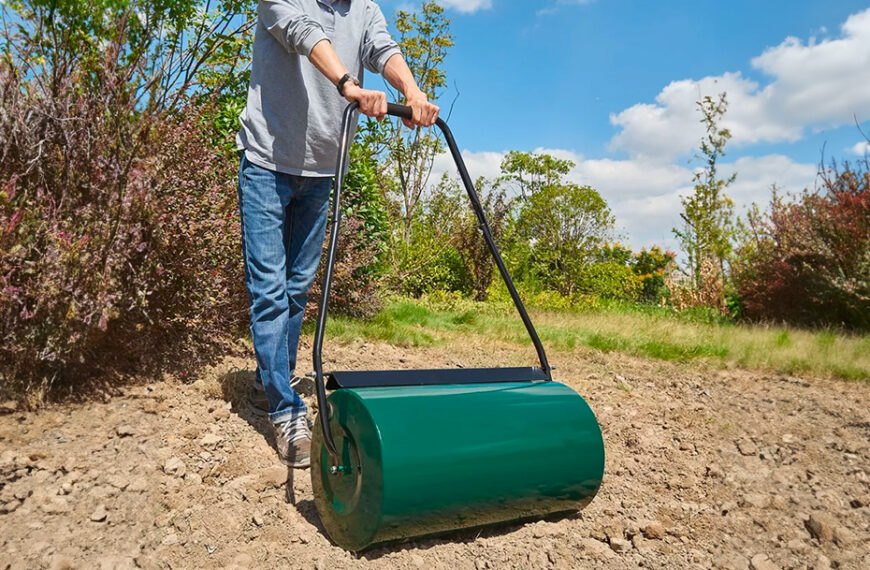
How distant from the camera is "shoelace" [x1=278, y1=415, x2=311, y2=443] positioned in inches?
104

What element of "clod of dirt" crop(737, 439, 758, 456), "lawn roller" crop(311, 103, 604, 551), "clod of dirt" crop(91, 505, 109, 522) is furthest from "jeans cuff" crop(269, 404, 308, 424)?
"clod of dirt" crop(737, 439, 758, 456)

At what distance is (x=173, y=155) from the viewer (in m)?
3.61

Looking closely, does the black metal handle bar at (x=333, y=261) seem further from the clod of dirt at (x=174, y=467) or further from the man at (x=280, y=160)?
the clod of dirt at (x=174, y=467)

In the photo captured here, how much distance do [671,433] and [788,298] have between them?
18.6ft

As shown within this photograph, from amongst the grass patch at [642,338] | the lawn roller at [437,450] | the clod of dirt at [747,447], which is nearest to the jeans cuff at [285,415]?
the lawn roller at [437,450]

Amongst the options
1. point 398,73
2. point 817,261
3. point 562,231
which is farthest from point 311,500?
point 562,231

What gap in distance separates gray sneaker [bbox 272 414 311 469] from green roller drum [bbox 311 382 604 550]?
14.9 inches

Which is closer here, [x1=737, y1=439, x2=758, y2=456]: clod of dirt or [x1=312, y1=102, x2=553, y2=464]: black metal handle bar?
[x1=312, y1=102, x2=553, y2=464]: black metal handle bar

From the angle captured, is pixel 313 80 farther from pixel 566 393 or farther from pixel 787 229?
pixel 787 229

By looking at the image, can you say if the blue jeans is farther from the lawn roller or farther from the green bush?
the green bush

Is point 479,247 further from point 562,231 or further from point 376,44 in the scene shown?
point 376,44

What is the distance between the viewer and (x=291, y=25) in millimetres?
2408

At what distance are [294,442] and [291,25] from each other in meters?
1.46

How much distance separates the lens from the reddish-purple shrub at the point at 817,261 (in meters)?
7.27
